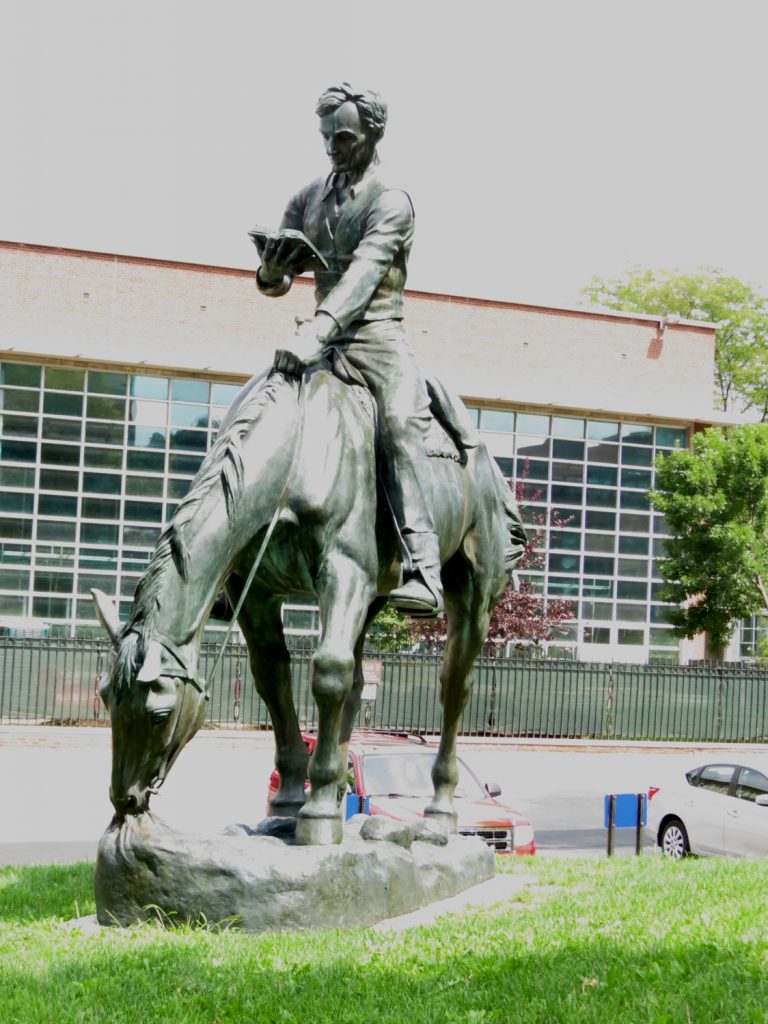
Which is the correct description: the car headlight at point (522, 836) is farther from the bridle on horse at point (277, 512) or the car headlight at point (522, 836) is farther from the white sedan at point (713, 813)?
the bridle on horse at point (277, 512)

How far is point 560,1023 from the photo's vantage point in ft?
15.1

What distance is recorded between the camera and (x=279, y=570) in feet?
22.0

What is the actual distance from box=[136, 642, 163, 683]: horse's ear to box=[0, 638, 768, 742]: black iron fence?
20970 mm

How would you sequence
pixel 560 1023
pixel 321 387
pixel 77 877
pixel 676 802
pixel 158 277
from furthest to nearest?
1. pixel 158 277
2. pixel 676 802
3. pixel 77 877
4. pixel 321 387
5. pixel 560 1023

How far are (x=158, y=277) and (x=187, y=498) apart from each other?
34.9 meters

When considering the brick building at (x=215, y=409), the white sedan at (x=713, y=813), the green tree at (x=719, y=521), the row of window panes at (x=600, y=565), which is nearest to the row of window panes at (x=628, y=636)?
the brick building at (x=215, y=409)

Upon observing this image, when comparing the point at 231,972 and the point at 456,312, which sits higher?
the point at 456,312

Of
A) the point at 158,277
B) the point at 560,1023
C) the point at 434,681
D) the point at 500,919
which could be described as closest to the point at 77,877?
the point at 500,919

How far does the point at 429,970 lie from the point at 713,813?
1147 cm

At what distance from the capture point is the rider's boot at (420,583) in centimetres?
679

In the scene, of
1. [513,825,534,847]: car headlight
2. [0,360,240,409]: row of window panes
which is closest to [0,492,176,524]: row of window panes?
[0,360,240,409]: row of window panes

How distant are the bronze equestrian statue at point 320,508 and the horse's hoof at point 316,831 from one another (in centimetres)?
1

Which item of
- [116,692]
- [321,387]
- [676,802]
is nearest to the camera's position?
[116,692]

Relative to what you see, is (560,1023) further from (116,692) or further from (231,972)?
(116,692)
